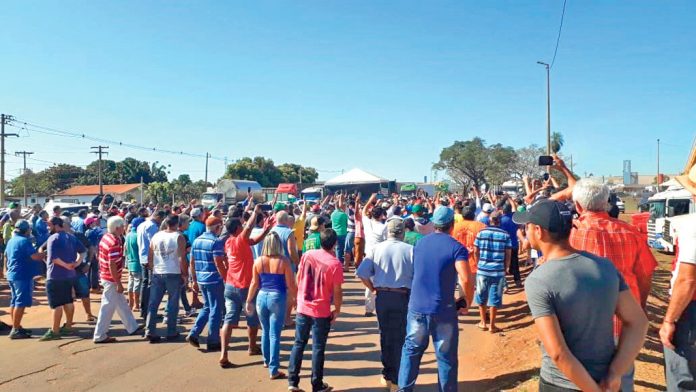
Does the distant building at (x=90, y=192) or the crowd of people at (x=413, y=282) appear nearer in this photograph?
the crowd of people at (x=413, y=282)

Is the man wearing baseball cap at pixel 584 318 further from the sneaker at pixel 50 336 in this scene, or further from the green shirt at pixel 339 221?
the green shirt at pixel 339 221

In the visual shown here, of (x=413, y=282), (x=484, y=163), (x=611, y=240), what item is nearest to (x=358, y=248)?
(x=413, y=282)

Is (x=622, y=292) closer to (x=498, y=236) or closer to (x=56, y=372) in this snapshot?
(x=498, y=236)

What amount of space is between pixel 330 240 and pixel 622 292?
3.33m

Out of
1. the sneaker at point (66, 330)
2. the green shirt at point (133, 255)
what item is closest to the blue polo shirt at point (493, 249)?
the green shirt at point (133, 255)

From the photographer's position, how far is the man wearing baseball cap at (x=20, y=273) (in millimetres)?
7496

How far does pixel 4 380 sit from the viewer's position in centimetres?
582

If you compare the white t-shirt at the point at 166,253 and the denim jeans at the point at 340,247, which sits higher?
the white t-shirt at the point at 166,253

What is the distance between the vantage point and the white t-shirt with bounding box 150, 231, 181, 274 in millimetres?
7098

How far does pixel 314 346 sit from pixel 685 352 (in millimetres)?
3376

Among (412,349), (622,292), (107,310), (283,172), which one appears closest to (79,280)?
(107,310)

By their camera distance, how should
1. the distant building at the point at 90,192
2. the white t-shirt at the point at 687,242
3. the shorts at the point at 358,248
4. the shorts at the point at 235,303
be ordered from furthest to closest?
the distant building at the point at 90,192, the shorts at the point at 358,248, the shorts at the point at 235,303, the white t-shirt at the point at 687,242

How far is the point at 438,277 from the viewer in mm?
4281

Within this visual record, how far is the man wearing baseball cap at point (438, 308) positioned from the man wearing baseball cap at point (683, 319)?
1572 millimetres
